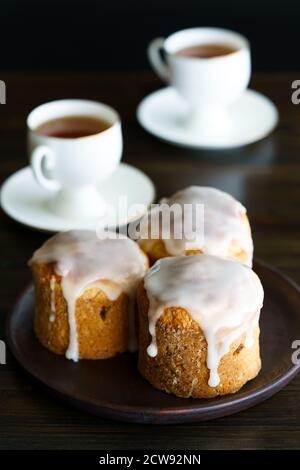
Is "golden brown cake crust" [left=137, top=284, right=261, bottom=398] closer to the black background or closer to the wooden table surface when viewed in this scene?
the wooden table surface

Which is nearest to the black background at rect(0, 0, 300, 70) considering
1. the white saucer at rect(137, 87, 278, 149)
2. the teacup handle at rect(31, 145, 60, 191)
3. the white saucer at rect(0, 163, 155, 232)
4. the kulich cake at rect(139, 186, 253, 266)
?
the white saucer at rect(137, 87, 278, 149)

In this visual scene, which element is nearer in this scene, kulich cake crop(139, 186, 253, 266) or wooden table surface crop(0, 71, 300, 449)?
wooden table surface crop(0, 71, 300, 449)

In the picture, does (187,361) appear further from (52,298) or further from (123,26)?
(123,26)

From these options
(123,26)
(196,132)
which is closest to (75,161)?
(196,132)

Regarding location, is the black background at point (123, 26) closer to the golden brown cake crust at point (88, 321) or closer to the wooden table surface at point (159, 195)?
the wooden table surface at point (159, 195)

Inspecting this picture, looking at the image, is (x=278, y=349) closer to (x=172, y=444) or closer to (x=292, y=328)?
(x=292, y=328)

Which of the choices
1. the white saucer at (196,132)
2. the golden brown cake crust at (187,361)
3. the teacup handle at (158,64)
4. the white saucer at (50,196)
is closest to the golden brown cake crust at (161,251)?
the golden brown cake crust at (187,361)
